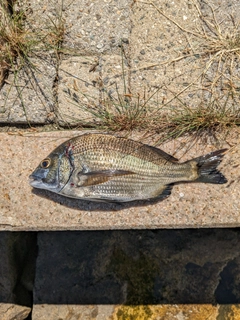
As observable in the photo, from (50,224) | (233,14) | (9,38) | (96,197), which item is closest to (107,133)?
(96,197)

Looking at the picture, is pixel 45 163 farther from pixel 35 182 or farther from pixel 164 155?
pixel 164 155

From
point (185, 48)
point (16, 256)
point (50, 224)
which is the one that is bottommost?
point (16, 256)

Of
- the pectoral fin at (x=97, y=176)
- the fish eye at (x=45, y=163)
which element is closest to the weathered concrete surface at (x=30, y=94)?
the fish eye at (x=45, y=163)

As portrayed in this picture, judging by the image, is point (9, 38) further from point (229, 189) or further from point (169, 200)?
point (229, 189)

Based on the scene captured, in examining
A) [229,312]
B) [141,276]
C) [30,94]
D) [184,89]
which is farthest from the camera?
[141,276]

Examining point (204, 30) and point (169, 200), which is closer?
point (169, 200)

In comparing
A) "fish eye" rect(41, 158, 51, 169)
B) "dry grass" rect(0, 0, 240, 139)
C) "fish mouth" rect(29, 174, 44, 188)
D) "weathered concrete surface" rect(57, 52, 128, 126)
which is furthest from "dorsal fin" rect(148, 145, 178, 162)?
"fish mouth" rect(29, 174, 44, 188)

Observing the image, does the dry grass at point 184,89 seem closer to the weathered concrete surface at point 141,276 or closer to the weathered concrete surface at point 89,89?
the weathered concrete surface at point 89,89

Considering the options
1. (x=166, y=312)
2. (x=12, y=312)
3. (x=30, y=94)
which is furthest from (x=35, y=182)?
(x=166, y=312)
